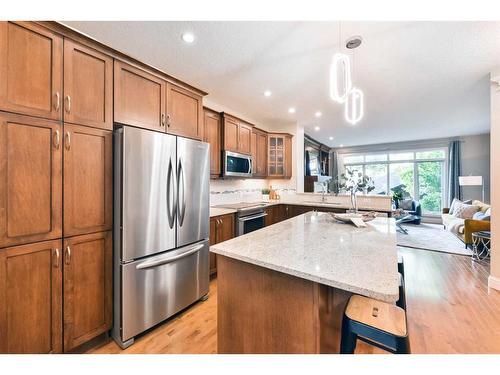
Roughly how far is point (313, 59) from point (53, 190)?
2.59 m

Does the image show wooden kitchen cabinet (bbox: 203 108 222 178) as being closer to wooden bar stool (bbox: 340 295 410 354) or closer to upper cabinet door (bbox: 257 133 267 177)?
upper cabinet door (bbox: 257 133 267 177)

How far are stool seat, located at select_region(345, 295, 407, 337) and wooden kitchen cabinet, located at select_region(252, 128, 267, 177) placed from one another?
319 centimetres

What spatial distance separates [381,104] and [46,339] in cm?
496

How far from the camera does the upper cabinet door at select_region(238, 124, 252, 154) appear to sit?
3719 mm

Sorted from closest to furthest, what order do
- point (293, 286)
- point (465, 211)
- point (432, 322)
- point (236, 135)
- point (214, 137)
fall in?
point (293, 286) → point (432, 322) → point (214, 137) → point (236, 135) → point (465, 211)

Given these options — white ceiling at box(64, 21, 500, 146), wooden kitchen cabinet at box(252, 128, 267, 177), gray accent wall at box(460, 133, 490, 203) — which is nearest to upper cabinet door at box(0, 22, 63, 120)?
white ceiling at box(64, 21, 500, 146)

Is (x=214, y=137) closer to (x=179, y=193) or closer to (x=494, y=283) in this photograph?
(x=179, y=193)

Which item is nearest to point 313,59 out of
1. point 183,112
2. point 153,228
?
point 183,112

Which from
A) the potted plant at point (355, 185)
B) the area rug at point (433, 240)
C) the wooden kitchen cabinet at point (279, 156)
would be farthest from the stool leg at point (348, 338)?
the area rug at point (433, 240)

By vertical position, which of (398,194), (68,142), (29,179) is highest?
(68,142)

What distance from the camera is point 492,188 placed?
2650mm

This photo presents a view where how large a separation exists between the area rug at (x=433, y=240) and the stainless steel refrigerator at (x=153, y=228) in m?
4.48

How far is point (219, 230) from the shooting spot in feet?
9.33
